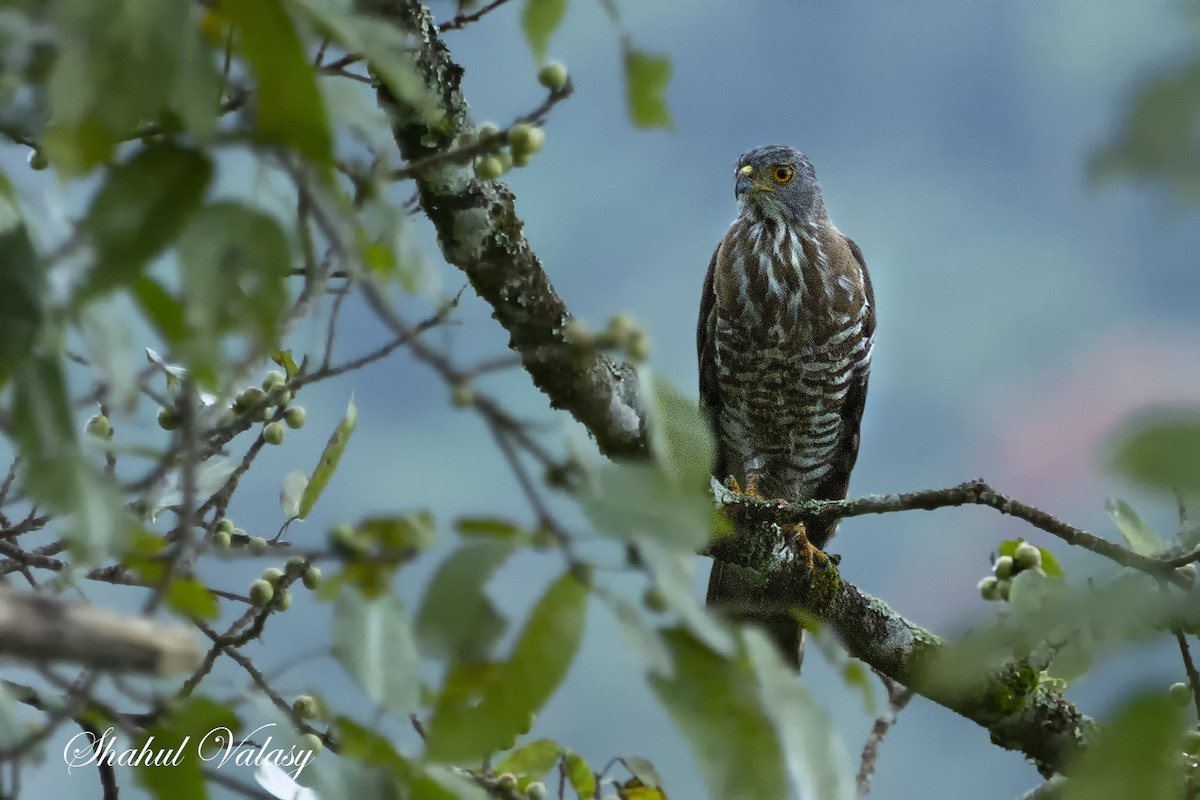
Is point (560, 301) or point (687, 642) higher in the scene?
point (560, 301)

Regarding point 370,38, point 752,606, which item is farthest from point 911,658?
point 370,38

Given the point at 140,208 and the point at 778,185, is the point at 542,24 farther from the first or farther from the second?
the point at 778,185

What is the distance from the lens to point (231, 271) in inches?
38.9

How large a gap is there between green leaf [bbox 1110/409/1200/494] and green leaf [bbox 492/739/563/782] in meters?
1.69

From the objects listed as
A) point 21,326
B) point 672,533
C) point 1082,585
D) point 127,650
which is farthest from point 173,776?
point 1082,585

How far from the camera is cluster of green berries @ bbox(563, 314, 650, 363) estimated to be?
1165mm

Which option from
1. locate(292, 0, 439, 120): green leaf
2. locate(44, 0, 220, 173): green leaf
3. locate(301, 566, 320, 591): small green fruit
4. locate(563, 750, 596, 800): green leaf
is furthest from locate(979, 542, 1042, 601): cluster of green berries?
locate(44, 0, 220, 173): green leaf

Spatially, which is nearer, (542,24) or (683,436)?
(683,436)

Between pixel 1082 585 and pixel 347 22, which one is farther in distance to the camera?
pixel 347 22

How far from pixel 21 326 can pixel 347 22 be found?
444 millimetres

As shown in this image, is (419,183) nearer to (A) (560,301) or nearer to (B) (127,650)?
(A) (560,301)

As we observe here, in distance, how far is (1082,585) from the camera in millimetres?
799

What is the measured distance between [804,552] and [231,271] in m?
2.60

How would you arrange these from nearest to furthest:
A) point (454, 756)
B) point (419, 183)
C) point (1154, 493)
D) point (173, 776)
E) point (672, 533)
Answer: point (1154, 493) → point (672, 533) → point (454, 756) → point (173, 776) → point (419, 183)
